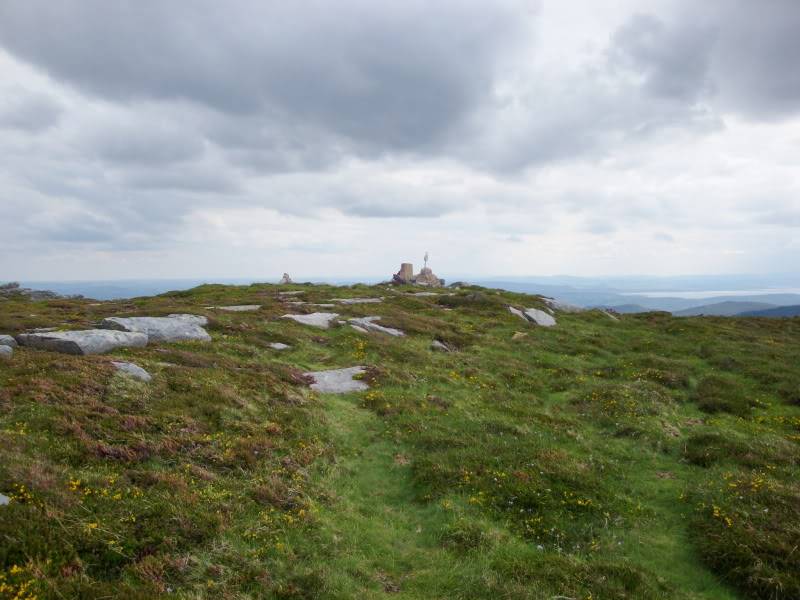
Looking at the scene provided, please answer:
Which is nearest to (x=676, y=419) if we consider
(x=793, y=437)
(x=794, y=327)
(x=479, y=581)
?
(x=793, y=437)

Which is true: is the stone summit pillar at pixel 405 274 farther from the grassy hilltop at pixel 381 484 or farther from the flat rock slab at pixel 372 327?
the grassy hilltop at pixel 381 484

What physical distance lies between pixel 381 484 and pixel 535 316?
38.8 m

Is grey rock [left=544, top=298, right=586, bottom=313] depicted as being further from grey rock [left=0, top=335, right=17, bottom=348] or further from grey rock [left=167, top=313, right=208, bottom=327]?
grey rock [left=0, top=335, right=17, bottom=348]

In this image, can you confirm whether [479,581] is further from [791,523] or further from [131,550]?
[791,523]

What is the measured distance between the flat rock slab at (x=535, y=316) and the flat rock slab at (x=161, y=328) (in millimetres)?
32778

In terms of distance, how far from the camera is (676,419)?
827 inches

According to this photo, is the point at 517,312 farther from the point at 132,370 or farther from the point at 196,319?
the point at 132,370

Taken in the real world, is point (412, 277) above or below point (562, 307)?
above

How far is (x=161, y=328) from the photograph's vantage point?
2602 centimetres

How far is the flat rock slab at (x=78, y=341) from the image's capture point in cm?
2088

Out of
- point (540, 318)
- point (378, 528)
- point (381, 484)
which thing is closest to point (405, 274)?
point (540, 318)

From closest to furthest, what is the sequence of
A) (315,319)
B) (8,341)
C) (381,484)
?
(381,484), (8,341), (315,319)

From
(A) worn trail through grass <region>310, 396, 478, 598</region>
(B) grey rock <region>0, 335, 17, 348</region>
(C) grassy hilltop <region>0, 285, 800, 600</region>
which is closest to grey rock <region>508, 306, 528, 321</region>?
(C) grassy hilltop <region>0, 285, 800, 600</region>

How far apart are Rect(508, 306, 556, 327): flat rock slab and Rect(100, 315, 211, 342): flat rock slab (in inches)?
1290
